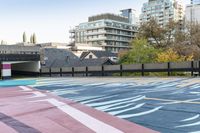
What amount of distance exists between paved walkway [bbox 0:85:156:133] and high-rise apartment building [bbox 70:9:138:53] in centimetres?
11182

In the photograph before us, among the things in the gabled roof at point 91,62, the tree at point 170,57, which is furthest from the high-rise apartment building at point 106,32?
the tree at point 170,57

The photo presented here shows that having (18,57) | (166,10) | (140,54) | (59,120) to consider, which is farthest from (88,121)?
(166,10)

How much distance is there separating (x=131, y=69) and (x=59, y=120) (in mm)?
20611

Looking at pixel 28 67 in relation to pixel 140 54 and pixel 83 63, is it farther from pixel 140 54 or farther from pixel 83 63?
pixel 140 54

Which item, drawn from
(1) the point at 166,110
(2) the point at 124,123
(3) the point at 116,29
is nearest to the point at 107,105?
(1) the point at 166,110

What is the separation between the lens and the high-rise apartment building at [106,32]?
418ft

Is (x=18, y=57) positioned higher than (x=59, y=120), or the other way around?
(x=18, y=57)

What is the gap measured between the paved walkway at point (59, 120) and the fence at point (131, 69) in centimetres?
1543

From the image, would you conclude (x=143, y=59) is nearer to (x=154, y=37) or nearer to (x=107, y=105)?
(x=154, y=37)

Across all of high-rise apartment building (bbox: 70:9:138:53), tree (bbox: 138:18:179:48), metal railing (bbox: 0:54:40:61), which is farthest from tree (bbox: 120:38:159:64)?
high-rise apartment building (bbox: 70:9:138:53)

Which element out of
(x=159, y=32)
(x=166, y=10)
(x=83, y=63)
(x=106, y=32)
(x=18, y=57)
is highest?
(x=166, y=10)

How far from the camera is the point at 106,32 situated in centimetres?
12756

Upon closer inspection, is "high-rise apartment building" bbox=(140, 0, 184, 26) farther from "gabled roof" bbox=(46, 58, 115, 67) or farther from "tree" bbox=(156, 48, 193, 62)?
"tree" bbox=(156, 48, 193, 62)

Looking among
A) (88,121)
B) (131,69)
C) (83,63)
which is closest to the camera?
(88,121)
